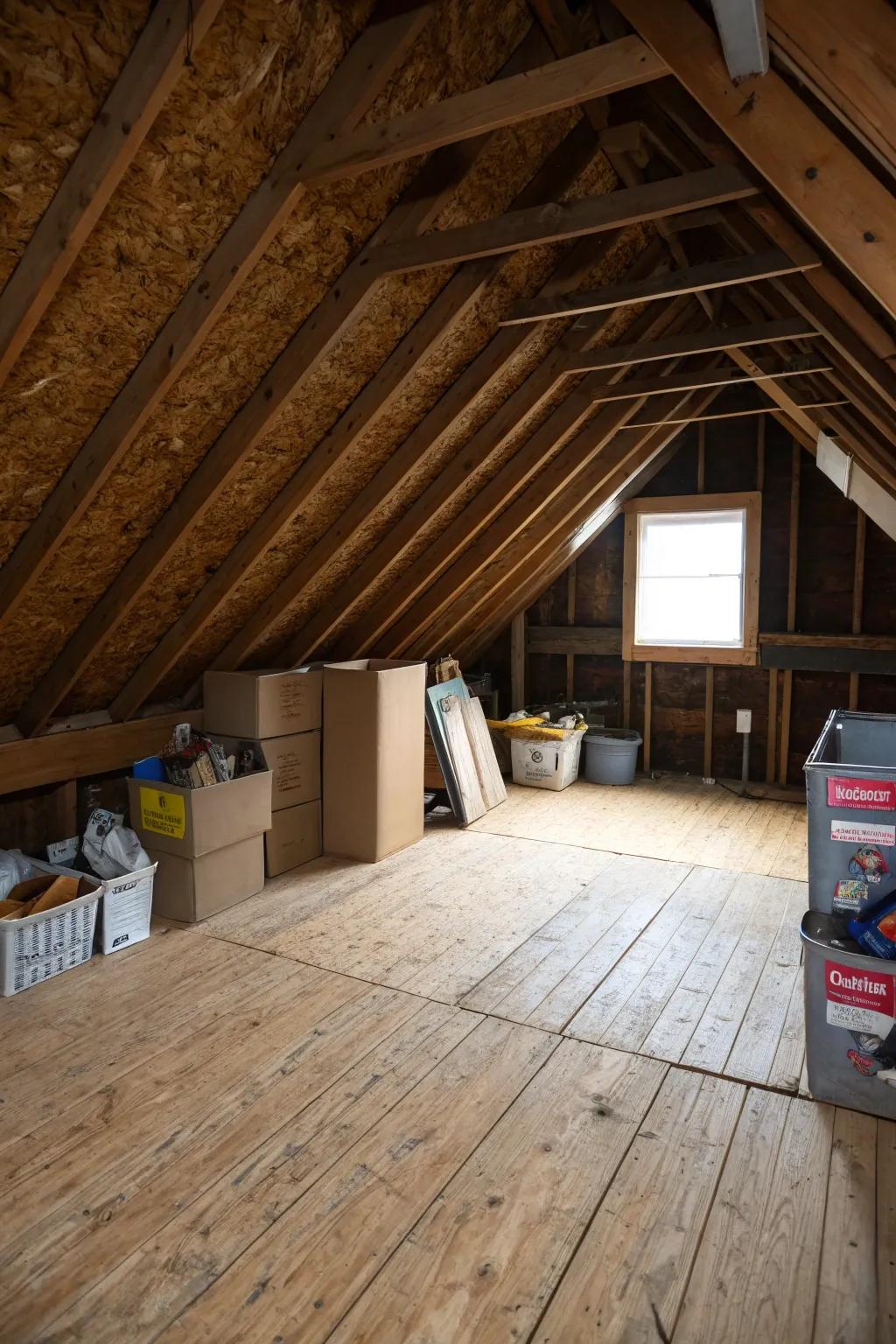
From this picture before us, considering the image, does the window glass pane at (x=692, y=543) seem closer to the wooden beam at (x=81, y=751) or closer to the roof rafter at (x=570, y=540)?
the roof rafter at (x=570, y=540)

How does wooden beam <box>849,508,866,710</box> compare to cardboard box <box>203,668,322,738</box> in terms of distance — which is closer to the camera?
cardboard box <box>203,668,322,738</box>

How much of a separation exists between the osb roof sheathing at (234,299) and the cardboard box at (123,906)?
0.92m

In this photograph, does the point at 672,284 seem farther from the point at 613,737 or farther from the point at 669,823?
the point at 613,737

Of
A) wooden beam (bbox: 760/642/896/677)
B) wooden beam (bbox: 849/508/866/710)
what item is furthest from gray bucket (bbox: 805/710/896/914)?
wooden beam (bbox: 849/508/866/710)

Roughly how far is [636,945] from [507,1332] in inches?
73.8

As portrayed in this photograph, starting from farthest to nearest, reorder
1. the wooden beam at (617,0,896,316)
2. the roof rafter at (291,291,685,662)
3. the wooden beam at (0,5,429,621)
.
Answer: the roof rafter at (291,291,685,662) → the wooden beam at (0,5,429,621) → the wooden beam at (617,0,896,316)

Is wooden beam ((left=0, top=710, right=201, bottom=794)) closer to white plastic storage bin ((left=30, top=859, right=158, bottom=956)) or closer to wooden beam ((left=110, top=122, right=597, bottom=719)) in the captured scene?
wooden beam ((left=110, top=122, right=597, bottom=719))

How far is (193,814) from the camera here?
334cm

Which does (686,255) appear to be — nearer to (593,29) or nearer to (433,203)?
(593,29)

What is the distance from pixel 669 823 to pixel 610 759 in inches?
40.9

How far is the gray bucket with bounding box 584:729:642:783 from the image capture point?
6.07m

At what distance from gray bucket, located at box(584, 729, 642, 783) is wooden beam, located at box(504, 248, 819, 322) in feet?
11.8

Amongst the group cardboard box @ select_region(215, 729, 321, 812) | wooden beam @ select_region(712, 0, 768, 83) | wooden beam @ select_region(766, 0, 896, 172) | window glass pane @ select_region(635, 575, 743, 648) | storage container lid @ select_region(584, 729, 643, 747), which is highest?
wooden beam @ select_region(712, 0, 768, 83)

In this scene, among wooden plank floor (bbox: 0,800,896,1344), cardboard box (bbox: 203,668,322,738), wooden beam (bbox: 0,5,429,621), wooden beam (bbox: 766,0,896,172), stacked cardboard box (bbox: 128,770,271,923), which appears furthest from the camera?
cardboard box (bbox: 203,668,322,738)
